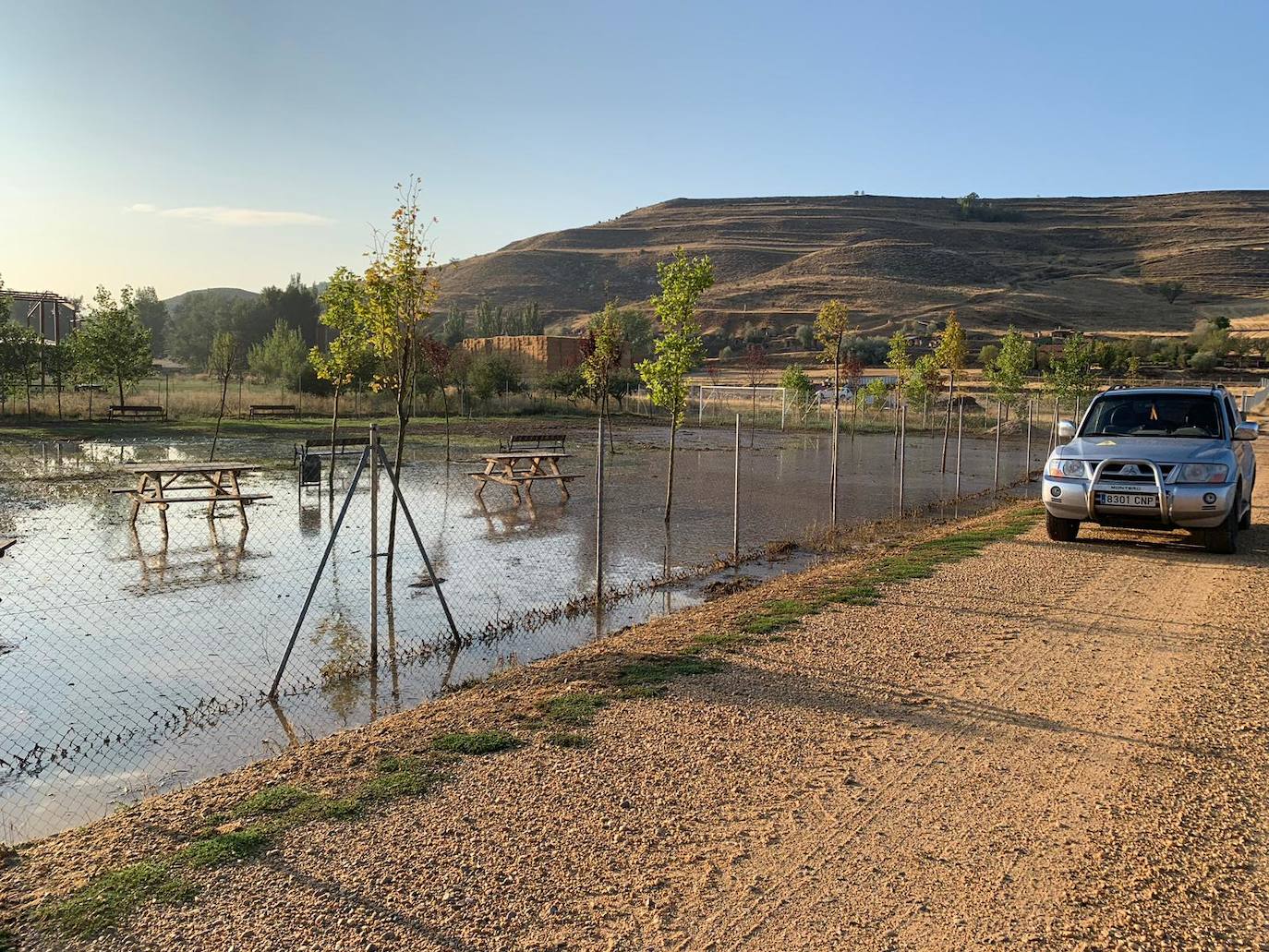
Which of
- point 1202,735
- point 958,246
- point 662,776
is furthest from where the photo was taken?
point 958,246

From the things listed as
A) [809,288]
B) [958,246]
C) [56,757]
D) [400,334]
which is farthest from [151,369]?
[958,246]

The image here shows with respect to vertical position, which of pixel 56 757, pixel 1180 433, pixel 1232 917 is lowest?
pixel 56 757

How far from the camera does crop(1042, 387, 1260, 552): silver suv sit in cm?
1066

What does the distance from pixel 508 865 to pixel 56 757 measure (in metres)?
3.77

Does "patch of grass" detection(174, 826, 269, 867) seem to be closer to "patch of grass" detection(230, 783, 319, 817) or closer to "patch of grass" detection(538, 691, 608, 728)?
"patch of grass" detection(230, 783, 319, 817)

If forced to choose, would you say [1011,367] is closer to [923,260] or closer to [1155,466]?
[1155,466]

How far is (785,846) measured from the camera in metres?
4.20

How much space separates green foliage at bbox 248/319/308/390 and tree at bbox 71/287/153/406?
1087cm

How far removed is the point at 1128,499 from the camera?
35.6 ft

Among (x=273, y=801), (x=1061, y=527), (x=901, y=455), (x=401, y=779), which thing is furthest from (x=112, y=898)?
(x=901, y=455)

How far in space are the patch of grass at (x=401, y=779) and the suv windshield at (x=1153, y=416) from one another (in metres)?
10.2

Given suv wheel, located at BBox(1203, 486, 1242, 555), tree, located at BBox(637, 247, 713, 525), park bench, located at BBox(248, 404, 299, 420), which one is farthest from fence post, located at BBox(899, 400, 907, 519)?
park bench, located at BBox(248, 404, 299, 420)

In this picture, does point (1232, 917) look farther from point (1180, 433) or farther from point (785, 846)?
point (1180, 433)

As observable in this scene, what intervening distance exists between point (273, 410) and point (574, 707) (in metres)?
36.1
